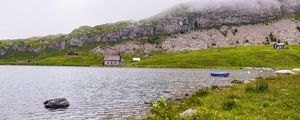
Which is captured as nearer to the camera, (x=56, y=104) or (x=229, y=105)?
(x=229, y=105)

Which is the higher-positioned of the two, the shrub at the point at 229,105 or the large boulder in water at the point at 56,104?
the shrub at the point at 229,105

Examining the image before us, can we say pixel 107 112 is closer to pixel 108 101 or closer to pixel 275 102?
pixel 108 101

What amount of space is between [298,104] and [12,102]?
44.8 metres

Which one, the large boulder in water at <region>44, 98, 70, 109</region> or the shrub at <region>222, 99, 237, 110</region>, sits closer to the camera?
the shrub at <region>222, 99, 237, 110</region>

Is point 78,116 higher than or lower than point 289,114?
lower

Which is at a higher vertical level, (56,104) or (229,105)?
(229,105)

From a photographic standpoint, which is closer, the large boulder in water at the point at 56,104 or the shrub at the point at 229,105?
the shrub at the point at 229,105

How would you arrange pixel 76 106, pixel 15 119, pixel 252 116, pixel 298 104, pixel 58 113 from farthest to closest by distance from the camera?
pixel 76 106 < pixel 58 113 < pixel 15 119 < pixel 298 104 < pixel 252 116

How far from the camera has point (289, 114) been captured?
27.3m

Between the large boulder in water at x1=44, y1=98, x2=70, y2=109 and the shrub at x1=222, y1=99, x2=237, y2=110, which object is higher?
the shrub at x1=222, y1=99, x2=237, y2=110

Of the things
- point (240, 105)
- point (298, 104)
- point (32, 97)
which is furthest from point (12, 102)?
point (298, 104)

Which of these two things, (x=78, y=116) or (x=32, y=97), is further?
(x=32, y=97)

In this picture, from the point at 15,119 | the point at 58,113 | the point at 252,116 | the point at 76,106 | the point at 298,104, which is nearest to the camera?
the point at 252,116

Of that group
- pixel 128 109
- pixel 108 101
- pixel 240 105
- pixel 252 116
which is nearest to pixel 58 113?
pixel 128 109
